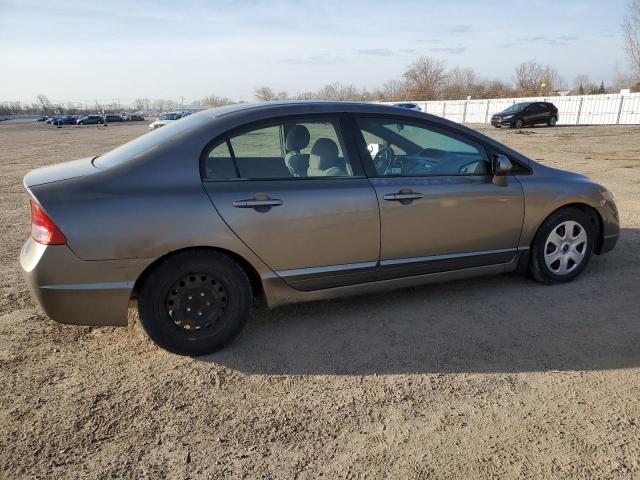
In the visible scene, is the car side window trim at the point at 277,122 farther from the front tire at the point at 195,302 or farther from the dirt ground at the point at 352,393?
the dirt ground at the point at 352,393

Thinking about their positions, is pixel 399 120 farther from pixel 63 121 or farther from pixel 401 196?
pixel 63 121

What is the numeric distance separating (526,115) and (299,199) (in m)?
30.4

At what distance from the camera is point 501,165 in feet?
12.7

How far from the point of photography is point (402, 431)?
8.29 feet

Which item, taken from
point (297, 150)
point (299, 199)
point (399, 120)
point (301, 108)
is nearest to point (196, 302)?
point (299, 199)

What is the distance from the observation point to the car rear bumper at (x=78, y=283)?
2891 millimetres

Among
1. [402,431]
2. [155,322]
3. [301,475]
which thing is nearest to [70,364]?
[155,322]

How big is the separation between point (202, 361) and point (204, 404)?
→ 0.48 m

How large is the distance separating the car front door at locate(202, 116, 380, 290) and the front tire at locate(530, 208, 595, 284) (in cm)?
164

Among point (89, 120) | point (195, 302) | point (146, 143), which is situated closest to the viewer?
point (195, 302)

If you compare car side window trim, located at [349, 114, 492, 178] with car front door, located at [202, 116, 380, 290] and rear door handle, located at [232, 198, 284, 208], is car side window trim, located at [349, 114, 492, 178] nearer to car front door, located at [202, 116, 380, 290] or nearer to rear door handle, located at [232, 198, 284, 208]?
car front door, located at [202, 116, 380, 290]

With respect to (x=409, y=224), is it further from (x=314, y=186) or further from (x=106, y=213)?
(x=106, y=213)

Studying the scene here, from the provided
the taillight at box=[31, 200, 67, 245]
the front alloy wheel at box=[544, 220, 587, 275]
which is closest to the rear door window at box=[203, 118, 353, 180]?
the taillight at box=[31, 200, 67, 245]

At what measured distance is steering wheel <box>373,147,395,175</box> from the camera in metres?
3.66
